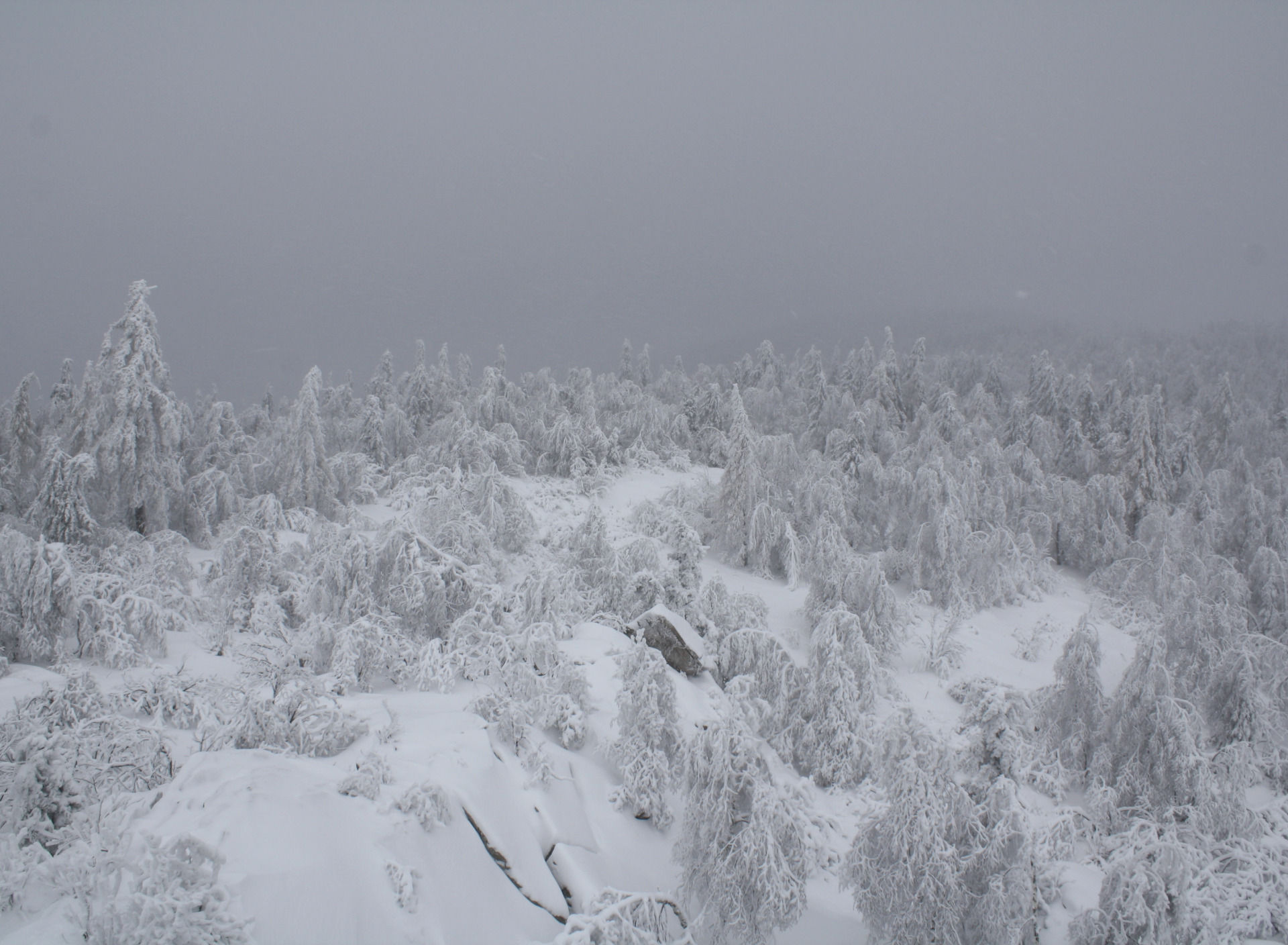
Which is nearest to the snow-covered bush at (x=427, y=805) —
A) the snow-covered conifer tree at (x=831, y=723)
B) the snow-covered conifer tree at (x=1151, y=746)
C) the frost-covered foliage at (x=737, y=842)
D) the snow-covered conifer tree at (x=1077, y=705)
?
the frost-covered foliage at (x=737, y=842)

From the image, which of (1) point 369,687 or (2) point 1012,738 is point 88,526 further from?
(2) point 1012,738

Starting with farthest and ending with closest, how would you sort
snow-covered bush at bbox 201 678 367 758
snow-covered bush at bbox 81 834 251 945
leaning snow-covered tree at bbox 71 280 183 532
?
leaning snow-covered tree at bbox 71 280 183 532 → snow-covered bush at bbox 201 678 367 758 → snow-covered bush at bbox 81 834 251 945

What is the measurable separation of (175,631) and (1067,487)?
97.9 ft

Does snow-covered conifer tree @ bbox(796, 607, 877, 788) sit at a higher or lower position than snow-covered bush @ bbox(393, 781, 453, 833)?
lower

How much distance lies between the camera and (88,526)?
1437 cm

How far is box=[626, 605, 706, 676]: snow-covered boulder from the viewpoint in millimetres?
13789

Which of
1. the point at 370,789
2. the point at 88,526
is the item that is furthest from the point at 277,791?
the point at 88,526

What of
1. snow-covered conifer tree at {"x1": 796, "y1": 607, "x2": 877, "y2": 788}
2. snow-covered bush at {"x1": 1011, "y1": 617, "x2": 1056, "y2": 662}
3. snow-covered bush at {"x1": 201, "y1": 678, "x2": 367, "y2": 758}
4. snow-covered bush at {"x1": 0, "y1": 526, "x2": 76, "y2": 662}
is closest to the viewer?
snow-covered bush at {"x1": 201, "y1": 678, "x2": 367, "y2": 758}

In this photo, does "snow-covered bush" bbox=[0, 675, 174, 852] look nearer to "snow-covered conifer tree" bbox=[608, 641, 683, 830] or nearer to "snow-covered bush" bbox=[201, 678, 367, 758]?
"snow-covered bush" bbox=[201, 678, 367, 758]

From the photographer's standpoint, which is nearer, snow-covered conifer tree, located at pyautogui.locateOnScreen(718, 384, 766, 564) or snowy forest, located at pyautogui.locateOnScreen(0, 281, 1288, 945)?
snowy forest, located at pyautogui.locateOnScreen(0, 281, 1288, 945)

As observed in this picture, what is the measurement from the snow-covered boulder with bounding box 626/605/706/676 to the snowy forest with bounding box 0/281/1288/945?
0.35 ft

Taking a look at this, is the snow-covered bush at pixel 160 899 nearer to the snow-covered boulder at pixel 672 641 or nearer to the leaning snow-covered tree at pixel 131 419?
the snow-covered boulder at pixel 672 641

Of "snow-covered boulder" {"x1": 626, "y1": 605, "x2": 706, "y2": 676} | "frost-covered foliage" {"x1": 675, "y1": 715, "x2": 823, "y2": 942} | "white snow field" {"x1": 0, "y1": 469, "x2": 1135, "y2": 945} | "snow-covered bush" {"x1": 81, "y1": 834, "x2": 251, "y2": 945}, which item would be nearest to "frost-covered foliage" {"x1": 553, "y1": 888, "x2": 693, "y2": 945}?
"white snow field" {"x1": 0, "y1": 469, "x2": 1135, "y2": 945}

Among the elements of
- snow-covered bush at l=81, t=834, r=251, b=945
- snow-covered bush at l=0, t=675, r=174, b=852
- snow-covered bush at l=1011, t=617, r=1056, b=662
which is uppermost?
snow-covered bush at l=81, t=834, r=251, b=945
